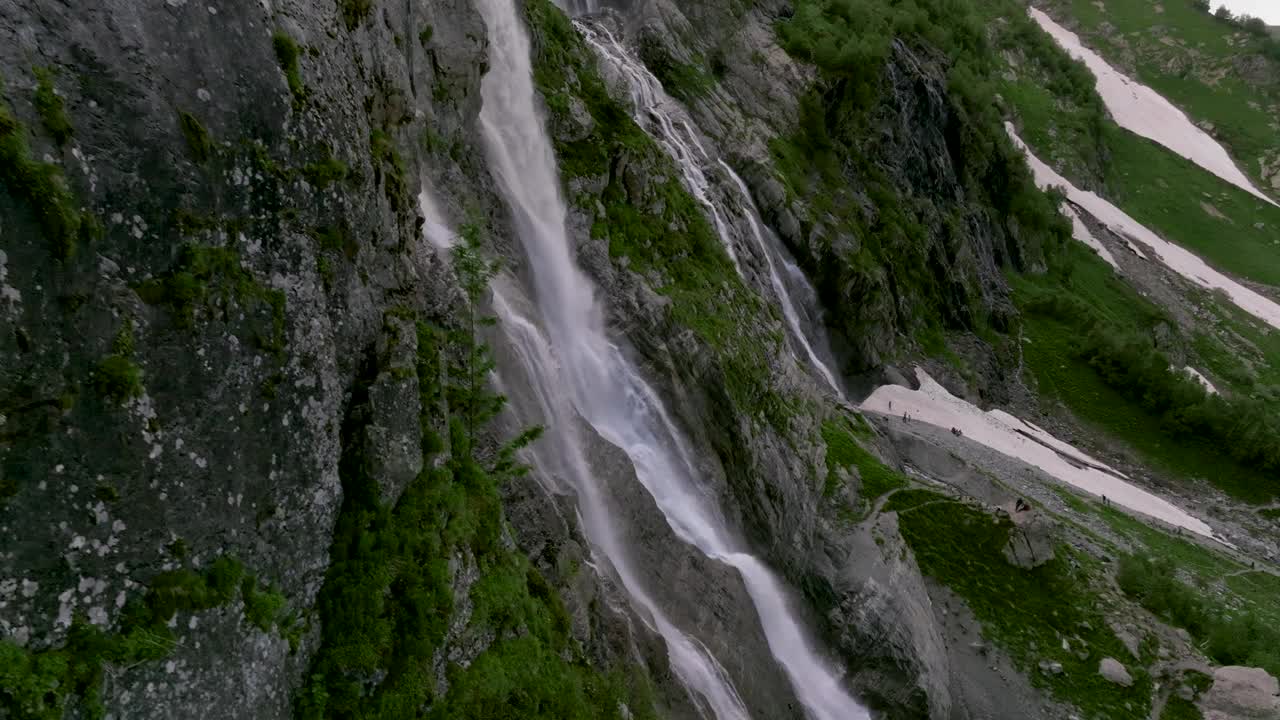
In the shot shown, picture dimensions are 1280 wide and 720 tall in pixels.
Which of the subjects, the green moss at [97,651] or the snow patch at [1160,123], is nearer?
the green moss at [97,651]

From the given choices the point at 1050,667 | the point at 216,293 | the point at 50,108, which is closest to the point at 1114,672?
the point at 1050,667

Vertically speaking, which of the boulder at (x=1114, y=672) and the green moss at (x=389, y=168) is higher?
the green moss at (x=389, y=168)

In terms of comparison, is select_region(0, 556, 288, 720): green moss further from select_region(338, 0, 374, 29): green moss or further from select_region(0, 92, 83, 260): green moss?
select_region(338, 0, 374, 29): green moss

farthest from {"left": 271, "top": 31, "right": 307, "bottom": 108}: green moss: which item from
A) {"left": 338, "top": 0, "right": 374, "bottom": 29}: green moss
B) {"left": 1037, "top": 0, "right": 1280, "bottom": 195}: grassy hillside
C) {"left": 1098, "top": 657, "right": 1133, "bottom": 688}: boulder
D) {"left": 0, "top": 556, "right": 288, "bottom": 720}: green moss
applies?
{"left": 1037, "top": 0, "right": 1280, "bottom": 195}: grassy hillside

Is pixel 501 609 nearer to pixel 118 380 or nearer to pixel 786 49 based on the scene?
pixel 118 380

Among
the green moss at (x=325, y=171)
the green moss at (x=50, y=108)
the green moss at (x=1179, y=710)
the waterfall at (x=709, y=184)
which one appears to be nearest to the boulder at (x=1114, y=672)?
the green moss at (x=1179, y=710)

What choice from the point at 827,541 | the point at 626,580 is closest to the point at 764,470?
the point at 827,541

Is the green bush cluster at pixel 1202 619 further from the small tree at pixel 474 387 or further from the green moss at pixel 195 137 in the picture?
the green moss at pixel 195 137
